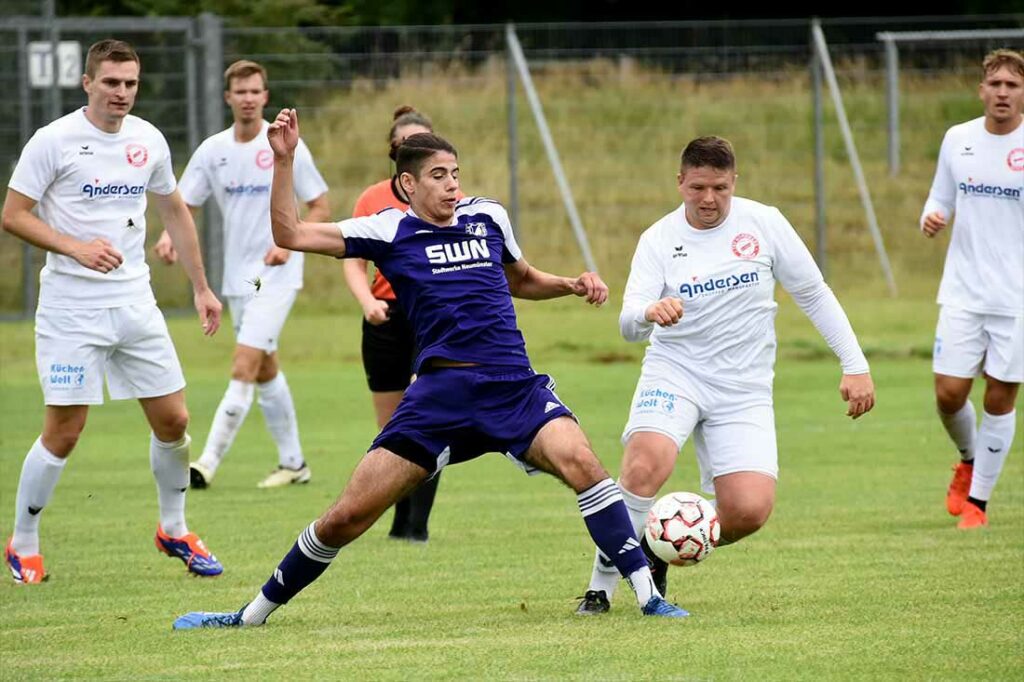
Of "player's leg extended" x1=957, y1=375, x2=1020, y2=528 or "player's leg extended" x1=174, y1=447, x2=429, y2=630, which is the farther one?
"player's leg extended" x1=957, y1=375, x2=1020, y2=528

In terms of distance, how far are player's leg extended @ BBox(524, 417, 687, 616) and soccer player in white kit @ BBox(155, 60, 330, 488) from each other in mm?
4960

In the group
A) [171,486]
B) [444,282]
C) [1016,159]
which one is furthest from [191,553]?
[1016,159]

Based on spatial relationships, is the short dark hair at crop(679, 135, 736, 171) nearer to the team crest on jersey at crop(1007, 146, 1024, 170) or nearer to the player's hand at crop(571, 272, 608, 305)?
the player's hand at crop(571, 272, 608, 305)

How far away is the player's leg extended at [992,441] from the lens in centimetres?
956

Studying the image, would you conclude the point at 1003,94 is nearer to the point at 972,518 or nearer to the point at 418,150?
the point at 972,518

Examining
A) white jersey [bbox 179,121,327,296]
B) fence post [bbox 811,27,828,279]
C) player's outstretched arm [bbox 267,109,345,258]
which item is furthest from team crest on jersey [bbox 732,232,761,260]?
fence post [bbox 811,27,828,279]

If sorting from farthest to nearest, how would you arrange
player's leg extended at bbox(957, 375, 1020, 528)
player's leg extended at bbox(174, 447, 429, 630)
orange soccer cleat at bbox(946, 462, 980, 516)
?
orange soccer cleat at bbox(946, 462, 980, 516) < player's leg extended at bbox(957, 375, 1020, 528) < player's leg extended at bbox(174, 447, 429, 630)

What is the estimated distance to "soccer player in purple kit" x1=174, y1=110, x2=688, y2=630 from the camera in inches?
263

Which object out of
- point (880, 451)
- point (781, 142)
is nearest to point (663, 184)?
point (781, 142)

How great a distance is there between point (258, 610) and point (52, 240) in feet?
6.89

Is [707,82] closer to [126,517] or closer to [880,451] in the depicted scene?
[880,451]

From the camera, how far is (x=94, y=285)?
823 centimetres

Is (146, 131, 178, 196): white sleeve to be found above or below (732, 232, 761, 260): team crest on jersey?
below

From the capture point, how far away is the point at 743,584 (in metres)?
7.85
